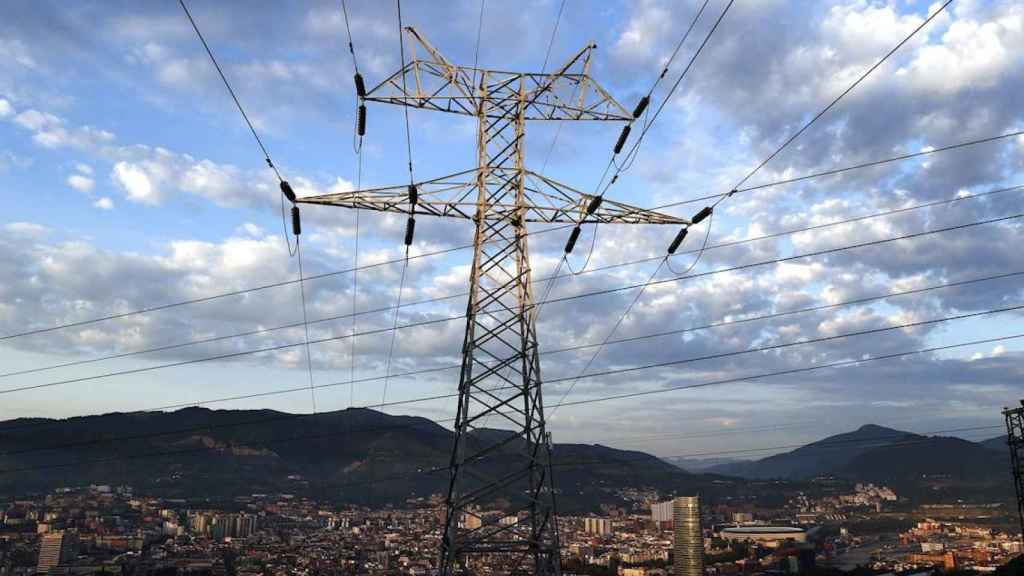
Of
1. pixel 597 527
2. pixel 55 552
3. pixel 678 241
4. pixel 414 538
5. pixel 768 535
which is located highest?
pixel 678 241

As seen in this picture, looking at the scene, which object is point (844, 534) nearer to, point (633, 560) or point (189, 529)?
point (633, 560)

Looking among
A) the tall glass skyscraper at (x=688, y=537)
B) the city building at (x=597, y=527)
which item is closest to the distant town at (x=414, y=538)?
the tall glass skyscraper at (x=688, y=537)

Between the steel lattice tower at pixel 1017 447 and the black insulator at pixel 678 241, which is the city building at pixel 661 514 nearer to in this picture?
the steel lattice tower at pixel 1017 447

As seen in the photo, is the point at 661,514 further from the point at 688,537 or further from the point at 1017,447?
the point at 1017,447

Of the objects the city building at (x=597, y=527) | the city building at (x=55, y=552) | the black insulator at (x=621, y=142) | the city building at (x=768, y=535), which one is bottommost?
the city building at (x=768, y=535)

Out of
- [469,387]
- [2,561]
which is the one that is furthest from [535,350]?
[2,561]

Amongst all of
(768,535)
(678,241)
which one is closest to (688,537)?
(768,535)
